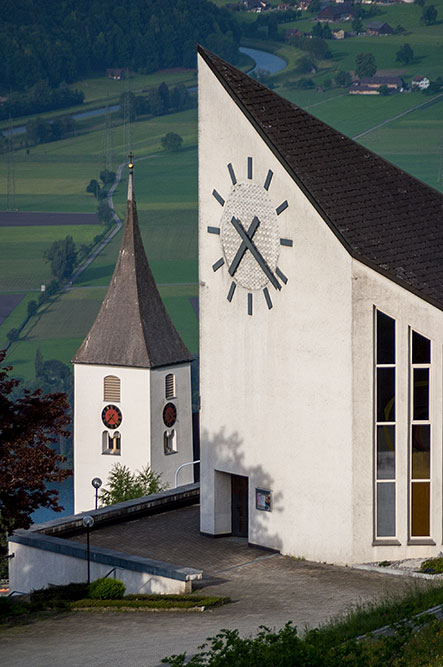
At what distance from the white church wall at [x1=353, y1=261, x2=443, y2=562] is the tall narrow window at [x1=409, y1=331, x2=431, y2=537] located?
0.16 meters

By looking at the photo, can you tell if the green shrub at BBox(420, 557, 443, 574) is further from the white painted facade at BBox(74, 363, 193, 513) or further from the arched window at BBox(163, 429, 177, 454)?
the arched window at BBox(163, 429, 177, 454)

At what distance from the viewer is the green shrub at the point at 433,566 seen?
1144 inches

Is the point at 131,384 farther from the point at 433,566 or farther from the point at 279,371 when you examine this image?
the point at 433,566

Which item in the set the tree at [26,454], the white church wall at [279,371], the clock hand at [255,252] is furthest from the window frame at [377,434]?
the tree at [26,454]

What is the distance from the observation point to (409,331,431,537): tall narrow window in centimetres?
2988

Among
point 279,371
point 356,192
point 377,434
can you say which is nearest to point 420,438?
point 377,434

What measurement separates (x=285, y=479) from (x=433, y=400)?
3740 millimetres

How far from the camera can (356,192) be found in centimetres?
3175

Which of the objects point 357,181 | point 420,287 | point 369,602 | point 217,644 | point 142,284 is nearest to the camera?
point 217,644

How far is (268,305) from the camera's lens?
31.5 meters

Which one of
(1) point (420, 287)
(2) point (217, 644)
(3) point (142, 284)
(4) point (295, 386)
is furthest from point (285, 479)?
(3) point (142, 284)

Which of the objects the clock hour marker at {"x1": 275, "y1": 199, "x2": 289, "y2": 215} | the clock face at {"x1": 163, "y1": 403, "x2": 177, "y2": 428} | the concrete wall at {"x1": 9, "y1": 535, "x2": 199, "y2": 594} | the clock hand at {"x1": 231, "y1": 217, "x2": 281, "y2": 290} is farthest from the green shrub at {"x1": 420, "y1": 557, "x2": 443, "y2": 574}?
the clock face at {"x1": 163, "y1": 403, "x2": 177, "y2": 428}

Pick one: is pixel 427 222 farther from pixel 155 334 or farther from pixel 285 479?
pixel 155 334

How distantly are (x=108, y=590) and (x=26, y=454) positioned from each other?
15.1 feet
